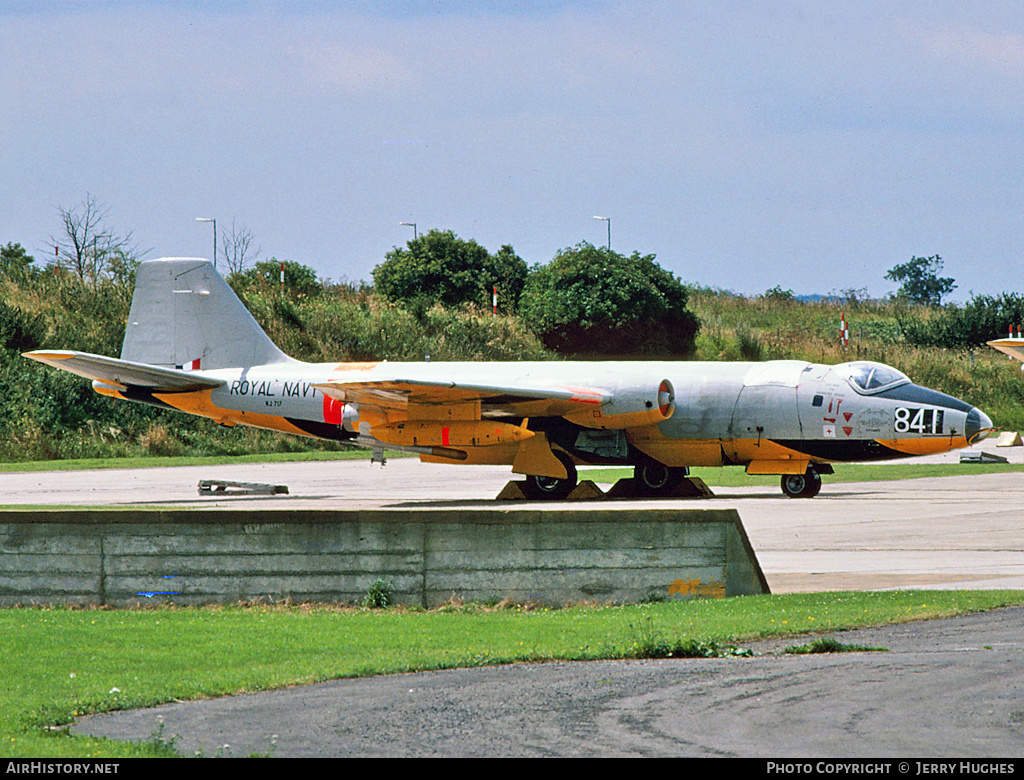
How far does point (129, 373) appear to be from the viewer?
89.1ft

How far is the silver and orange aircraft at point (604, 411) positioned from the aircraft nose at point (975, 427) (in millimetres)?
28

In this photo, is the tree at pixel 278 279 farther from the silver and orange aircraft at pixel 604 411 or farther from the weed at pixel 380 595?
the weed at pixel 380 595

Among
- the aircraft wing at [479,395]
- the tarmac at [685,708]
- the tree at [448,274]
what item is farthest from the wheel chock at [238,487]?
the tree at [448,274]

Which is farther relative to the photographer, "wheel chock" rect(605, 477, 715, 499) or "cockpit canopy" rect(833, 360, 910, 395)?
"wheel chock" rect(605, 477, 715, 499)

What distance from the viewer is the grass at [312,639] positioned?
27.4ft

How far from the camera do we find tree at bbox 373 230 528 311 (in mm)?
61000

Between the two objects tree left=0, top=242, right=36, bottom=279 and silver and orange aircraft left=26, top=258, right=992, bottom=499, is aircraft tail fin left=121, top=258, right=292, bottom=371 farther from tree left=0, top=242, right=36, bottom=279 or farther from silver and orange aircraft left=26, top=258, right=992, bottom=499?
tree left=0, top=242, right=36, bottom=279

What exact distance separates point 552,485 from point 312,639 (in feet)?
51.6

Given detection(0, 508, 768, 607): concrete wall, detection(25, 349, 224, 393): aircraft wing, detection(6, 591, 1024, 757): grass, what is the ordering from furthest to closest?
detection(25, 349, 224, 393): aircraft wing, detection(0, 508, 768, 607): concrete wall, detection(6, 591, 1024, 757): grass

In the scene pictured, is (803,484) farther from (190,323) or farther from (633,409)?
(190,323)

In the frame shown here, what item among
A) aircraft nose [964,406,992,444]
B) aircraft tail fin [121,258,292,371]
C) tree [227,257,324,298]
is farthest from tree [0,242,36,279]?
aircraft nose [964,406,992,444]

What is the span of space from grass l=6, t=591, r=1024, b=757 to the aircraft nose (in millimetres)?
13103

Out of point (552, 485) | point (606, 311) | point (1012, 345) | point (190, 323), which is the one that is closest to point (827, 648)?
point (552, 485)
